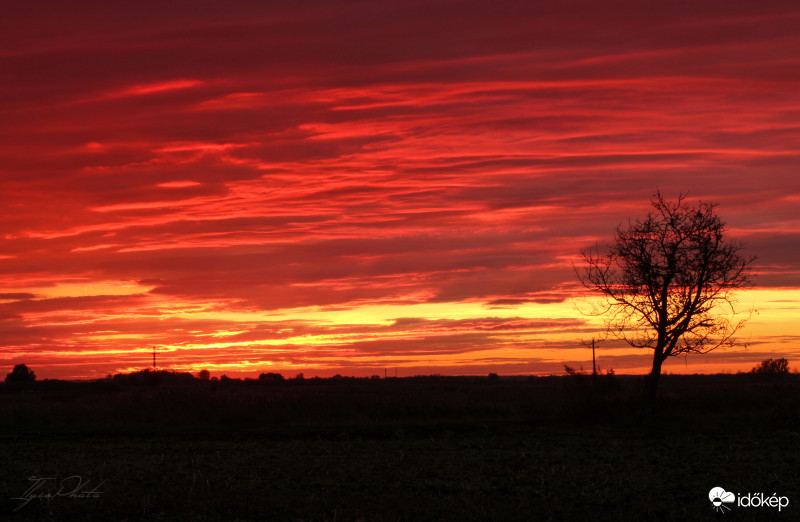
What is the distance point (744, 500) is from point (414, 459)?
34.0 ft

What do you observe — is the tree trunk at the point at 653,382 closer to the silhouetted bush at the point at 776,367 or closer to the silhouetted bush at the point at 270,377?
the silhouetted bush at the point at 776,367

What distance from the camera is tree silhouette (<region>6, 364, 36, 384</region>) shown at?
146875 mm

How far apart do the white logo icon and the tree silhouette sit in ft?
475

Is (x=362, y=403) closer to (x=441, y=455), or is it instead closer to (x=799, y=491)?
(x=441, y=455)

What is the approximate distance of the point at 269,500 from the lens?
18.3 m

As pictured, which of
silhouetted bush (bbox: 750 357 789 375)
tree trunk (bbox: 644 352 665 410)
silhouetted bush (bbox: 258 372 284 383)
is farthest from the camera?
silhouetted bush (bbox: 258 372 284 383)

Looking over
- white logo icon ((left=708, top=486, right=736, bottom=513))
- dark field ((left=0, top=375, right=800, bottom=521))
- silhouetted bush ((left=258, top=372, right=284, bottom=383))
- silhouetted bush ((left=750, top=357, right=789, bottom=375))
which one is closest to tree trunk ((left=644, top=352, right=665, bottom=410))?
dark field ((left=0, top=375, right=800, bottom=521))

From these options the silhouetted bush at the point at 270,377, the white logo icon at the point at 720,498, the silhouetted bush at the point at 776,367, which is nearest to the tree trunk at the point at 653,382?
the white logo icon at the point at 720,498

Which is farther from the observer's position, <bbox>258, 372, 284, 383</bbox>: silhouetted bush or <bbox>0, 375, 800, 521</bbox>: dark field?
<bbox>258, 372, 284, 383</bbox>: silhouetted bush

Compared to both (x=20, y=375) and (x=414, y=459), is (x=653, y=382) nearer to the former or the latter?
(x=414, y=459)

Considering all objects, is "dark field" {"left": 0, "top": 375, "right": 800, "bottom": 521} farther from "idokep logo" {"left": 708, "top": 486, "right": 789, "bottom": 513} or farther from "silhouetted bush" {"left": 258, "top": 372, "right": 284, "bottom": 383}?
"silhouetted bush" {"left": 258, "top": 372, "right": 284, "bottom": 383}

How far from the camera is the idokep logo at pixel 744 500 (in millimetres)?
17241

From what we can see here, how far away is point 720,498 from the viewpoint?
17.8 metres

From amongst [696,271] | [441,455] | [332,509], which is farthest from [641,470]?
[696,271]
